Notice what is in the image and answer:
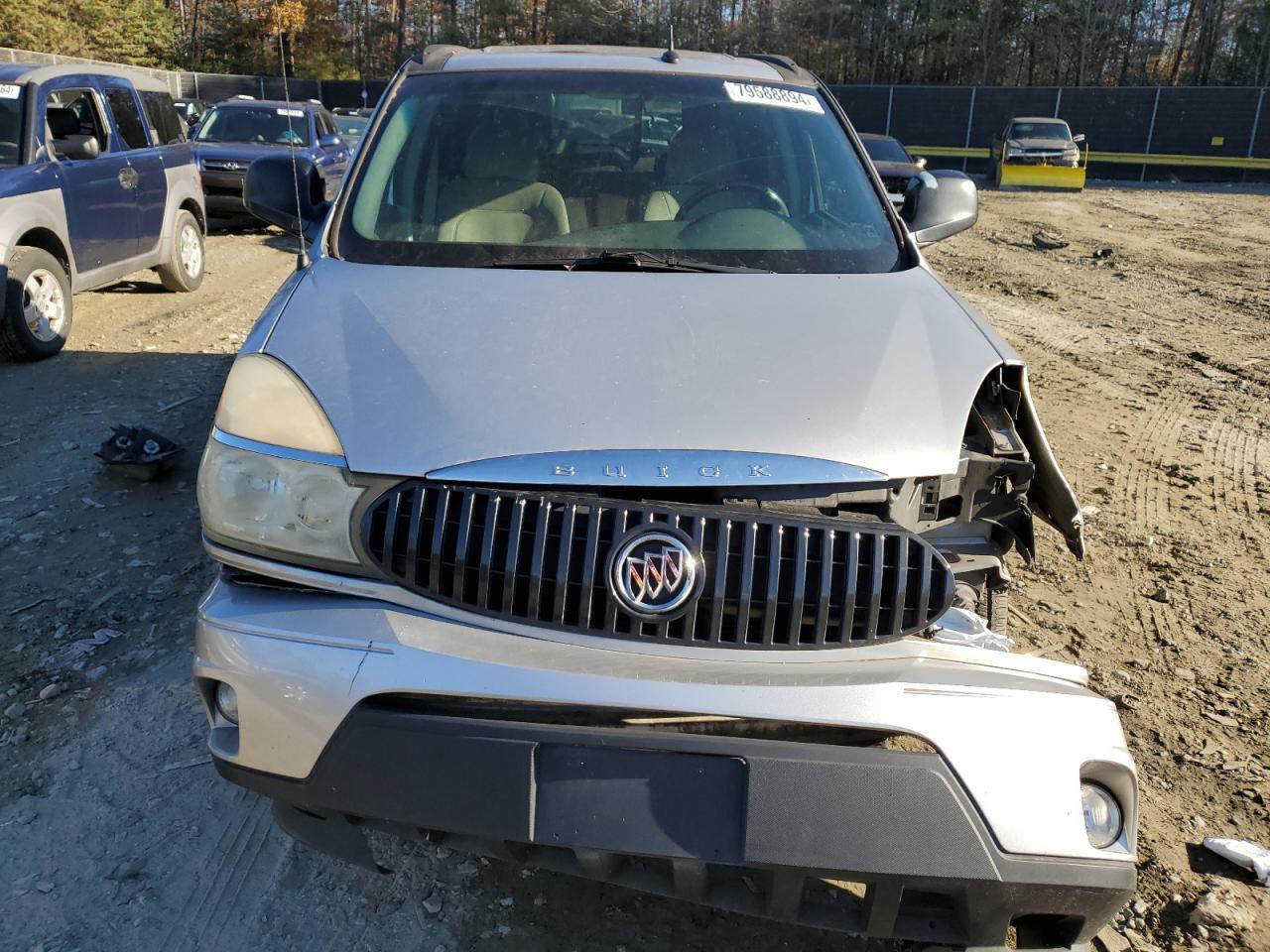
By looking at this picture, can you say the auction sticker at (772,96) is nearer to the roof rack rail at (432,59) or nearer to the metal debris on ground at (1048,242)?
the roof rack rail at (432,59)

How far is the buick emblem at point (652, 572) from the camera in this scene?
1916mm

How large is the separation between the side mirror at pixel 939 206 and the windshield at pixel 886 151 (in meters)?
13.9

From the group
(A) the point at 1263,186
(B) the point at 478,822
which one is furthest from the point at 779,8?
(B) the point at 478,822

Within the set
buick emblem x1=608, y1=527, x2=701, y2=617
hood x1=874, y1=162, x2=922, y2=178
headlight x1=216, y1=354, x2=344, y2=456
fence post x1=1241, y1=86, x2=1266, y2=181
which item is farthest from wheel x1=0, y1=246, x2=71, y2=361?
fence post x1=1241, y1=86, x2=1266, y2=181

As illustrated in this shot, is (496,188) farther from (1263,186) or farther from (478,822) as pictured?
(1263,186)

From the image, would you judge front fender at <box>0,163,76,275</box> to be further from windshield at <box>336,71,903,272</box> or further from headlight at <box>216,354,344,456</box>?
headlight at <box>216,354,344,456</box>

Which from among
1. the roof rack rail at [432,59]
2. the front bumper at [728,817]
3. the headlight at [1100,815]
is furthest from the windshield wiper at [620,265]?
the headlight at [1100,815]

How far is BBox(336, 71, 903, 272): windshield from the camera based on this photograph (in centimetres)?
311

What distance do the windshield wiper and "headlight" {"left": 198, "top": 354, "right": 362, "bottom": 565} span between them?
0.93 meters

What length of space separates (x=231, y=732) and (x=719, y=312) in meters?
1.48

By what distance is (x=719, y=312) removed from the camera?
8.46ft

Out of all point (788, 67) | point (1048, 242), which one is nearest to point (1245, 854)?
point (788, 67)

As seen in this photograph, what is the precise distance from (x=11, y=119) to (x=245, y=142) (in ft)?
21.5

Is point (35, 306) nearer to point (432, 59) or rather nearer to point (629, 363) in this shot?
point (432, 59)
